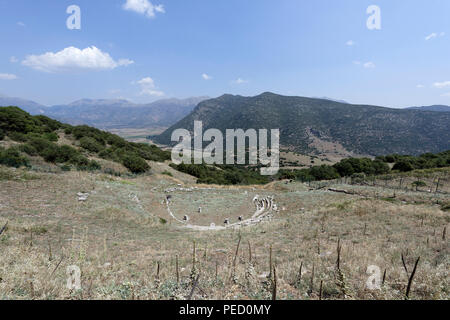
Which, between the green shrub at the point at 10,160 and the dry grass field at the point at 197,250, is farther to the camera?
the green shrub at the point at 10,160

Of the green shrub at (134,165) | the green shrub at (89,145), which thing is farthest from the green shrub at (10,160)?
the green shrub at (89,145)

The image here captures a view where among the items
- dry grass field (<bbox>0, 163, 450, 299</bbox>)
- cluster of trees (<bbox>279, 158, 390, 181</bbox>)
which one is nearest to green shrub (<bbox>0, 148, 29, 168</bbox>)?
dry grass field (<bbox>0, 163, 450, 299</bbox>)

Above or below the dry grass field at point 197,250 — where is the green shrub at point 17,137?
above

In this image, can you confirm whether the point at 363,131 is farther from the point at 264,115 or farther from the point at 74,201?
the point at 74,201

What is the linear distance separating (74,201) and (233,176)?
34.7m

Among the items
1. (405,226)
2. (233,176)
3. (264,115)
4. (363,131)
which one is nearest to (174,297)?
(405,226)

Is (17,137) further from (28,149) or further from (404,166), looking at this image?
(404,166)

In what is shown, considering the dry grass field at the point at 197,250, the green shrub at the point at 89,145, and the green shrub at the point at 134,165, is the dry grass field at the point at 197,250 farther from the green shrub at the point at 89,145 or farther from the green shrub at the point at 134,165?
the green shrub at the point at 89,145

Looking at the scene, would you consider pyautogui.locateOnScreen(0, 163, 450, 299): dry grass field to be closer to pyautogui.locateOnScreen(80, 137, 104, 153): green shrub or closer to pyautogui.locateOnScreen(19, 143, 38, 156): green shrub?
pyautogui.locateOnScreen(19, 143, 38, 156): green shrub

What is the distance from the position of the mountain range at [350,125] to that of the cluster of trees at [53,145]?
112033 millimetres

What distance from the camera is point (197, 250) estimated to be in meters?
8.33

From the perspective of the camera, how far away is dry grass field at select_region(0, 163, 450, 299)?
4.65m

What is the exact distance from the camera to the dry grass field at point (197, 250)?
465cm

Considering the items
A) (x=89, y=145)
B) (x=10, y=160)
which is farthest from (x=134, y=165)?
(x=10, y=160)
